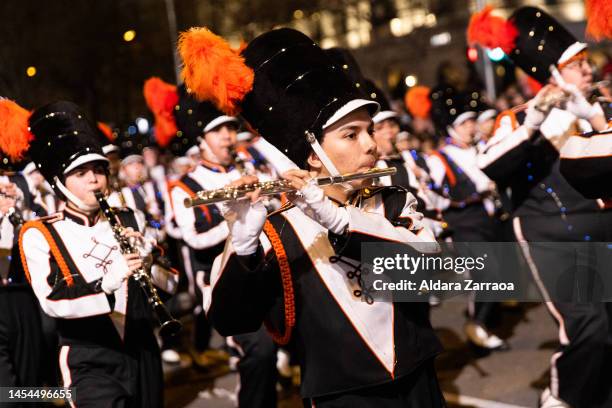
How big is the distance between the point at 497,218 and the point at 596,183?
19.1 ft

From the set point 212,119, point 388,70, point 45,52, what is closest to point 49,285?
point 212,119

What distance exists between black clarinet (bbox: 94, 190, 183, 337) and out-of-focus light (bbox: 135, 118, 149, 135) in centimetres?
811

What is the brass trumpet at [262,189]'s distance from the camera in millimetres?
3002

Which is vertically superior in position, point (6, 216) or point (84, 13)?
point (84, 13)

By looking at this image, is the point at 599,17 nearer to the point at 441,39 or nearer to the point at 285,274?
the point at 285,274

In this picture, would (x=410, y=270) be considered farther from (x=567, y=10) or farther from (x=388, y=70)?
(x=567, y=10)

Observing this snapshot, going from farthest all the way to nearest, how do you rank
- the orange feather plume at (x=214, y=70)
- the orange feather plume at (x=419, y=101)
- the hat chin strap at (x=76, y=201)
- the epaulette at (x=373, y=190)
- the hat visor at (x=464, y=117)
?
the orange feather plume at (x=419, y=101), the hat visor at (x=464, y=117), the hat chin strap at (x=76, y=201), the epaulette at (x=373, y=190), the orange feather plume at (x=214, y=70)

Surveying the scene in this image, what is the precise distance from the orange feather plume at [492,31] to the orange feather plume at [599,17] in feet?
6.61

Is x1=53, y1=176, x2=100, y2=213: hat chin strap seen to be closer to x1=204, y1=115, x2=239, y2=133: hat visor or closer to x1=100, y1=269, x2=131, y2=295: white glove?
x1=100, y1=269, x2=131, y2=295: white glove

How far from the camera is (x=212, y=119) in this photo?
7.24m

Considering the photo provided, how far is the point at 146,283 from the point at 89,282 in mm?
312

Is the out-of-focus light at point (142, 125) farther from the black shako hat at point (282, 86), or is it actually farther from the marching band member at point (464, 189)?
the black shako hat at point (282, 86)

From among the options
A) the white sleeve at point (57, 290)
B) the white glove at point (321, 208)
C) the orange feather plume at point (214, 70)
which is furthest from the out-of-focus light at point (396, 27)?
the white glove at point (321, 208)

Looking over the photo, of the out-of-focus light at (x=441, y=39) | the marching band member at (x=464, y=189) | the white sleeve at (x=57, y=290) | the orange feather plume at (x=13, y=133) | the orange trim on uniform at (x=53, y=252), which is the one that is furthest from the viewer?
the out-of-focus light at (x=441, y=39)
